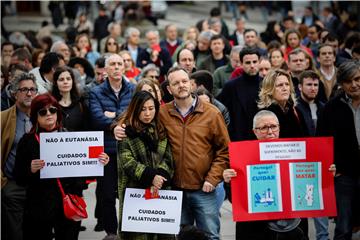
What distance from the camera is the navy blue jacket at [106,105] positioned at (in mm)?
9180

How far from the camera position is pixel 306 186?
753 centimetres

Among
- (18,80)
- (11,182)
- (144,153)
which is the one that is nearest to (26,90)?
(18,80)

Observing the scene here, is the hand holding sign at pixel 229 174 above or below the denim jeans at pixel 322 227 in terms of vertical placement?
above

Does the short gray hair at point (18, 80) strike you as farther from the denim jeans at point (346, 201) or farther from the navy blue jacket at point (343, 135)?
the denim jeans at point (346, 201)

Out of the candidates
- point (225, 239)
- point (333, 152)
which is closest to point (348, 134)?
point (333, 152)

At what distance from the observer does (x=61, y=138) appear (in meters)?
7.79

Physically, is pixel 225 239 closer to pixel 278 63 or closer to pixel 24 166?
pixel 24 166

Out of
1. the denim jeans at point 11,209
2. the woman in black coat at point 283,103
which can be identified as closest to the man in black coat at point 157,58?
the woman in black coat at point 283,103

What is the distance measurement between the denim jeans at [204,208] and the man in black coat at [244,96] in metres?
2.62

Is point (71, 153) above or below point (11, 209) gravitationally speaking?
above

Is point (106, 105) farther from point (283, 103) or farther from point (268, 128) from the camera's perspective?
point (268, 128)

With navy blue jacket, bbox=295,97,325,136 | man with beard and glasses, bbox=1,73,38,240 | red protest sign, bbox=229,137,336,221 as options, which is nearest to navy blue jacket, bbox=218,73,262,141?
navy blue jacket, bbox=295,97,325,136

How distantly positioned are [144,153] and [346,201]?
7.36 ft

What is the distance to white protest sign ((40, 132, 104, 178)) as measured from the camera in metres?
7.73
